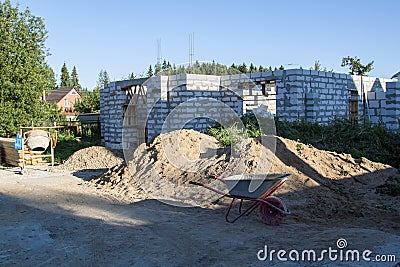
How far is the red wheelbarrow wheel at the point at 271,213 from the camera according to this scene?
19.7ft

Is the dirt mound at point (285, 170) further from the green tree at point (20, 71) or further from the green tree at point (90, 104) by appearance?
the green tree at point (90, 104)

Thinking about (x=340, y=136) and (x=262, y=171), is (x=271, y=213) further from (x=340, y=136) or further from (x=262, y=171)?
(x=340, y=136)

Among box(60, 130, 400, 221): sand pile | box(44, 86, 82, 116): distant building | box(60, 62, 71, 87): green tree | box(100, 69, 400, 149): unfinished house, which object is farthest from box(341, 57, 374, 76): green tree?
box(60, 62, 71, 87): green tree

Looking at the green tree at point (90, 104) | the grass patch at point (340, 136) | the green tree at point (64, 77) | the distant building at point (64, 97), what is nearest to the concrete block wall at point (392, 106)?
the grass patch at point (340, 136)

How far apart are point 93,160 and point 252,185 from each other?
8182 mm

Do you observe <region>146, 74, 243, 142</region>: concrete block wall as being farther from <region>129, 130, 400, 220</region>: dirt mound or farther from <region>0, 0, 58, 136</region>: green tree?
<region>0, 0, 58, 136</region>: green tree

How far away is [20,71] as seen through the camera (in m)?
17.6

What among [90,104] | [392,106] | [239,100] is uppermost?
[90,104]

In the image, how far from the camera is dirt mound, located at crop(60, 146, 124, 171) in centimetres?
1294

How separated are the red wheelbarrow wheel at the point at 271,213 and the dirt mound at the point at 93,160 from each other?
7534mm

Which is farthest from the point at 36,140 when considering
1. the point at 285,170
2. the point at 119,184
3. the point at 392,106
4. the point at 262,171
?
the point at 392,106

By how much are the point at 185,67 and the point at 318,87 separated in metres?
4.42

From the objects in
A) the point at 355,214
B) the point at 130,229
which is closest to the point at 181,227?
the point at 130,229

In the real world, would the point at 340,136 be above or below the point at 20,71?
below
